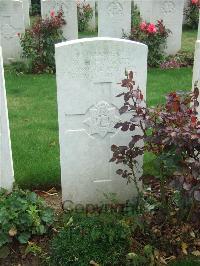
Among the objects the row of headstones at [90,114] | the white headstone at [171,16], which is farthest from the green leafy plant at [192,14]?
the row of headstones at [90,114]

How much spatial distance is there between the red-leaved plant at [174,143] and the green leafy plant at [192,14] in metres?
9.91

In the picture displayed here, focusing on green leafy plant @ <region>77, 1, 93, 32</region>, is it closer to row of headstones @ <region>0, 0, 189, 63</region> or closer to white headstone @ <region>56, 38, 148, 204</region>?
row of headstones @ <region>0, 0, 189, 63</region>

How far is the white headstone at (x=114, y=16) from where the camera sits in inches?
346

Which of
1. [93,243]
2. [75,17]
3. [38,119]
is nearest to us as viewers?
[93,243]

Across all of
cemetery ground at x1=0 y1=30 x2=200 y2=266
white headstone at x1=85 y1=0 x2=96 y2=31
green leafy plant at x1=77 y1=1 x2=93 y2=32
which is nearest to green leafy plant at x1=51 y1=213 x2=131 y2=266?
cemetery ground at x1=0 y1=30 x2=200 y2=266

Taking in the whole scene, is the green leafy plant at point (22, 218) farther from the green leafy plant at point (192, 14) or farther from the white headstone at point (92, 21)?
the green leafy plant at point (192, 14)

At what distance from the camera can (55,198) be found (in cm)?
425

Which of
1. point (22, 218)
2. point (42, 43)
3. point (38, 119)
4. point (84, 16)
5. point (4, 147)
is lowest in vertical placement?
point (22, 218)

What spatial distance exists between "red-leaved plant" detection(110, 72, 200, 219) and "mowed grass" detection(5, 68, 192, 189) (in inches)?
30.3

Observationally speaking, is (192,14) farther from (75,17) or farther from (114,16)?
(75,17)

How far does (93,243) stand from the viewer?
11.0 ft

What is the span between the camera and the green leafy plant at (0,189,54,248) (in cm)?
350

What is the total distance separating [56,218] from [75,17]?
5968 mm

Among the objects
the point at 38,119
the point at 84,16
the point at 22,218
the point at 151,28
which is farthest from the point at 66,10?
the point at 22,218
